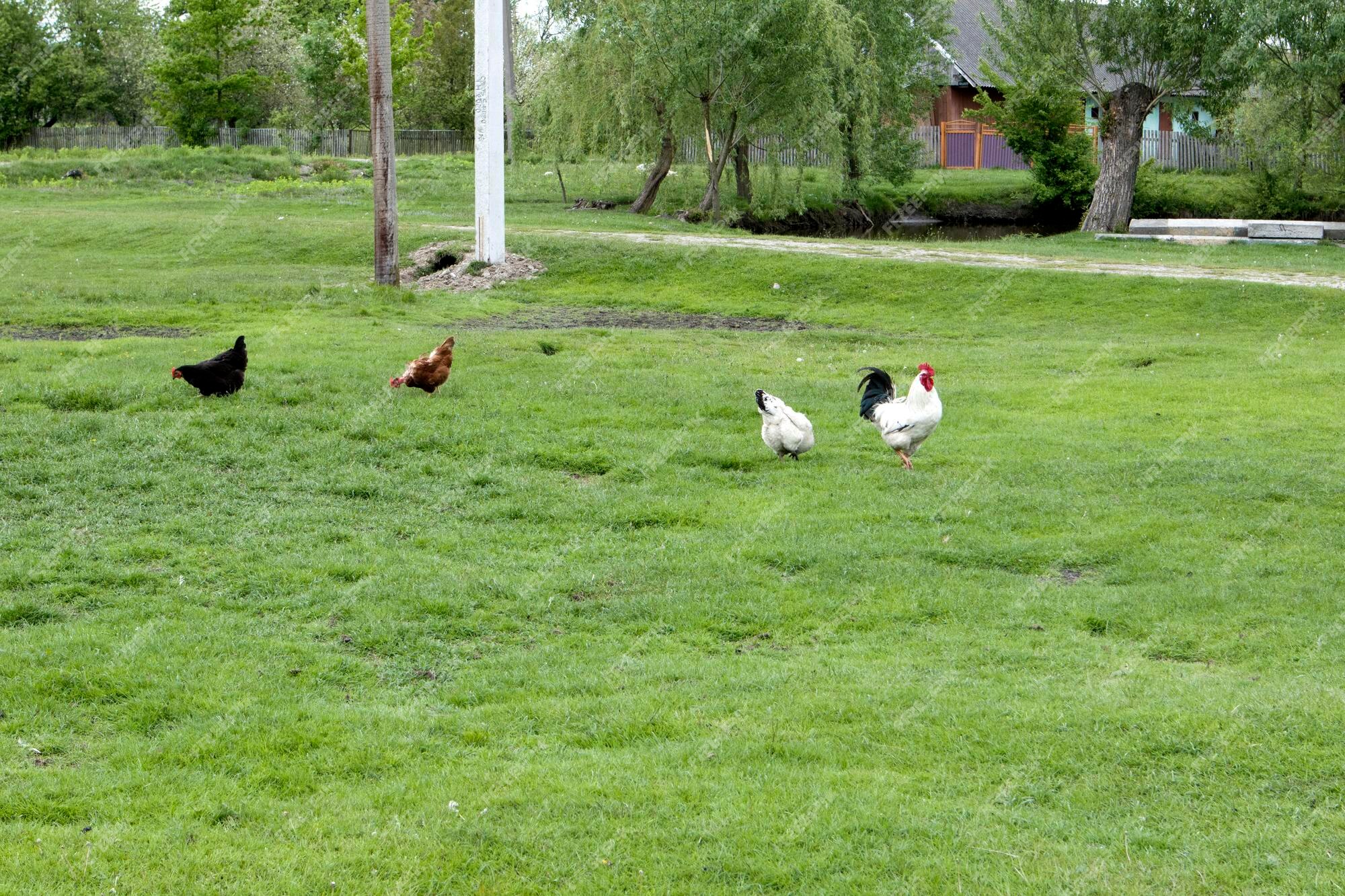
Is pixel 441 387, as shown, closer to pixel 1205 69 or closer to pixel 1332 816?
pixel 1332 816

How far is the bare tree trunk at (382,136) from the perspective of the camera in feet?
61.2

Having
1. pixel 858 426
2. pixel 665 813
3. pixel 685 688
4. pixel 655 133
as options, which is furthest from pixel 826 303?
pixel 665 813

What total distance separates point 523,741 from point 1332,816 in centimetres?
352

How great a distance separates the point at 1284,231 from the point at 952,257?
1095 centimetres

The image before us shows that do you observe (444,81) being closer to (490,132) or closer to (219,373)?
(490,132)

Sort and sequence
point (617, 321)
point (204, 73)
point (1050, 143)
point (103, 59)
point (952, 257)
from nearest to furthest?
point (617, 321), point (952, 257), point (1050, 143), point (204, 73), point (103, 59)

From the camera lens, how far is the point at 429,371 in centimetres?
1296

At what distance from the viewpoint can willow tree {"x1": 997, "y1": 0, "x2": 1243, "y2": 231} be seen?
99.5 feet

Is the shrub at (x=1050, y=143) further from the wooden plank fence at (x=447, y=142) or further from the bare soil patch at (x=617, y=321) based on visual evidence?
the bare soil patch at (x=617, y=321)

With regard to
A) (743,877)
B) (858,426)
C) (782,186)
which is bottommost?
(743,877)

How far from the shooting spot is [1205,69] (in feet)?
100

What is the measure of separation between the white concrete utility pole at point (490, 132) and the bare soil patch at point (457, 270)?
0.31 meters

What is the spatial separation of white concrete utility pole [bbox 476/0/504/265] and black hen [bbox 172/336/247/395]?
1188 centimetres

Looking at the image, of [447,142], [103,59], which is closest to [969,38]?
[447,142]
